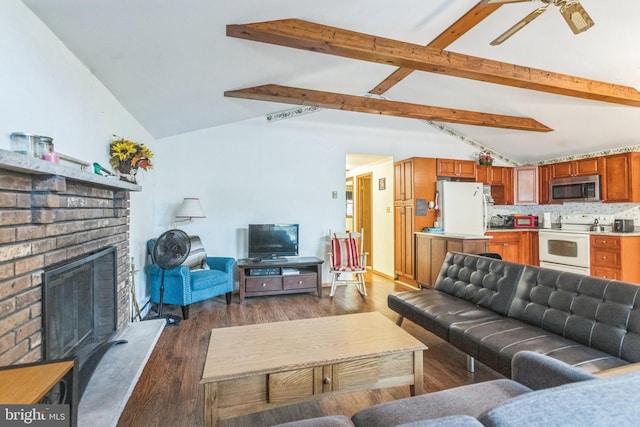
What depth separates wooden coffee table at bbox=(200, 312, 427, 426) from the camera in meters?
1.50

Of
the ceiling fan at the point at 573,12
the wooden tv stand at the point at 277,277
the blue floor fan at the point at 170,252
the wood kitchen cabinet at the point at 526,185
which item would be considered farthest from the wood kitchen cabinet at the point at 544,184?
the blue floor fan at the point at 170,252

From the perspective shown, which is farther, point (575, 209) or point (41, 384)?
point (575, 209)

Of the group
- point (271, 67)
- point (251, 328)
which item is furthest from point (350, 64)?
point (251, 328)

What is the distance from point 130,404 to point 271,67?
9.71 ft

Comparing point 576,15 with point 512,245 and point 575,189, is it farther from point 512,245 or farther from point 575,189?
point 512,245

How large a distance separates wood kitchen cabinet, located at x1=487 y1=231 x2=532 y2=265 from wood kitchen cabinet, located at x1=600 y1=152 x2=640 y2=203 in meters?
1.29

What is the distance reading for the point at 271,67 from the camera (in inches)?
118

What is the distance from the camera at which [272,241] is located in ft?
14.5

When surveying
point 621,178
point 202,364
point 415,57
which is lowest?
point 202,364

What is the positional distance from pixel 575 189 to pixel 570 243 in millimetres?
979

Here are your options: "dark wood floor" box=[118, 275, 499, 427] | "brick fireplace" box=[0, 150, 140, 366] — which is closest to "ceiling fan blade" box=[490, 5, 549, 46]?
"dark wood floor" box=[118, 275, 499, 427]

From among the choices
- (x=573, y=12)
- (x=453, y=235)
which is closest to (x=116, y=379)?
(x=573, y=12)

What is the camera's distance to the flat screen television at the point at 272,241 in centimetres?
437

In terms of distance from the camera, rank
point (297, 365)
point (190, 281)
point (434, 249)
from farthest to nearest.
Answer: point (434, 249), point (190, 281), point (297, 365)
